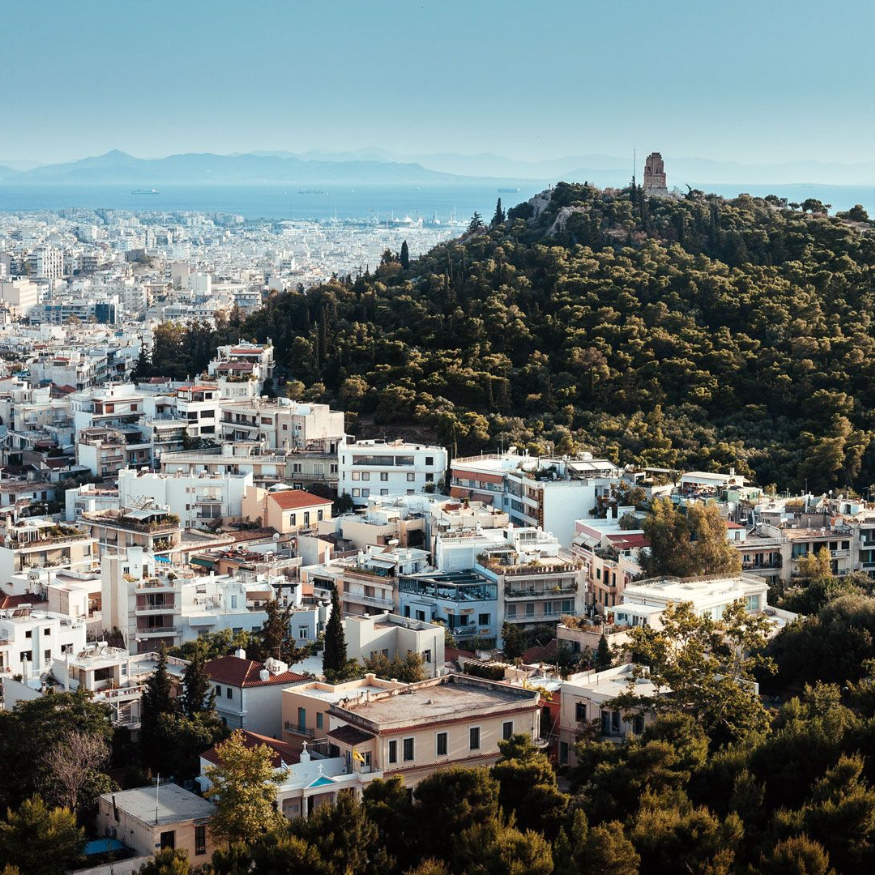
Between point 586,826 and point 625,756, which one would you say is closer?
point 586,826

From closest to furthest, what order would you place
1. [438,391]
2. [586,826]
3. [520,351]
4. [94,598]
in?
[586,826] < [94,598] < [438,391] < [520,351]

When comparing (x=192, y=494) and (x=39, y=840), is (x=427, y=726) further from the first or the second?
(x=192, y=494)

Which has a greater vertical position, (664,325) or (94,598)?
(664,325)

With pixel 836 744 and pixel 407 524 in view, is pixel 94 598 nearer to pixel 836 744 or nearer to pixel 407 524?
pixel 407 524

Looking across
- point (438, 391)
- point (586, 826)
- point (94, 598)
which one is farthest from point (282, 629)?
point (438, 391)

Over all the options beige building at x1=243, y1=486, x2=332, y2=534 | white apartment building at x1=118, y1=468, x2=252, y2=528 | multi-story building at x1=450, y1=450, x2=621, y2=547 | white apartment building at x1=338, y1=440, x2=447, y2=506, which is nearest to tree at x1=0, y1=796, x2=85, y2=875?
beige building at x1=243, y1=486, x2=332, y2=534
